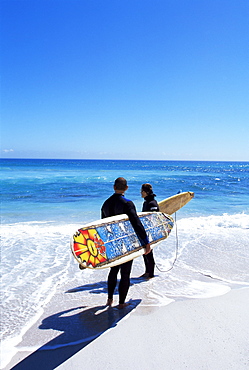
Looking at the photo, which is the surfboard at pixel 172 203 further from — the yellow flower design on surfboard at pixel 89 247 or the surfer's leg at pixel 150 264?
the yellow flower design on surfboard at pixel 89 247

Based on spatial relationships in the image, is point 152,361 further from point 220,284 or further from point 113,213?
point 220,284

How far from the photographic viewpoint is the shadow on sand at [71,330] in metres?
2.78

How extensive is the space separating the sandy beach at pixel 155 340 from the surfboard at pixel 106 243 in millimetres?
737

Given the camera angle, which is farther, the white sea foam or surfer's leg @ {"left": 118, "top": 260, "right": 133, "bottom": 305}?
the white sea foam

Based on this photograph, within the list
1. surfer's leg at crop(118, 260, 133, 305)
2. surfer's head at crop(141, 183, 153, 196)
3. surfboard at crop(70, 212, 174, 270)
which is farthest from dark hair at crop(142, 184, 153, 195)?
surfer's leg at crop(118, 260, 133, 305)

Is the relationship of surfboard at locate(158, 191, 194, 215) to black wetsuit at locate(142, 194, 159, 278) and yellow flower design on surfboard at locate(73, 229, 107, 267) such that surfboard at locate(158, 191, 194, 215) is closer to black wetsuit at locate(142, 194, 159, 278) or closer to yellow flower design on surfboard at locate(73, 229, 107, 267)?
black wetsuit at locate(142, 194, 159, 278)

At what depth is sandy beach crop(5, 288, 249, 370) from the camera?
2.68 m

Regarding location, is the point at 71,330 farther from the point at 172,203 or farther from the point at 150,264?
the point at 172,203

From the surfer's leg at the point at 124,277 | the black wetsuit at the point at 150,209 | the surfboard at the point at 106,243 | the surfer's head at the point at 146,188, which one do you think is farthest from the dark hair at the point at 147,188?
the surfer's leg at the point at 124,277

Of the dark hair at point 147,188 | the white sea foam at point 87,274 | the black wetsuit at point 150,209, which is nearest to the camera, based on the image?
the white sea foam at point 87,274

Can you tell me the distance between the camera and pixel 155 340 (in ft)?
9.81

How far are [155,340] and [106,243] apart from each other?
126 centimetres

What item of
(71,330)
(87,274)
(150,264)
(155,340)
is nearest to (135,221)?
(155,340)

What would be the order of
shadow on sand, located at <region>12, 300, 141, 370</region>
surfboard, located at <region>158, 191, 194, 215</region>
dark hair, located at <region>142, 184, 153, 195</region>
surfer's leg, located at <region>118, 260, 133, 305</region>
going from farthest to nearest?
1. surfboard, located at <region>158, 191, 194, 215</region>
2. dark hair, located at <region>142, 184, 153, 195</region>
3. surfer's leg, located at <region>118, 260, 133, 305</region>
4. shadow on sand, located at <region>12, 300, 141, 370</region>
